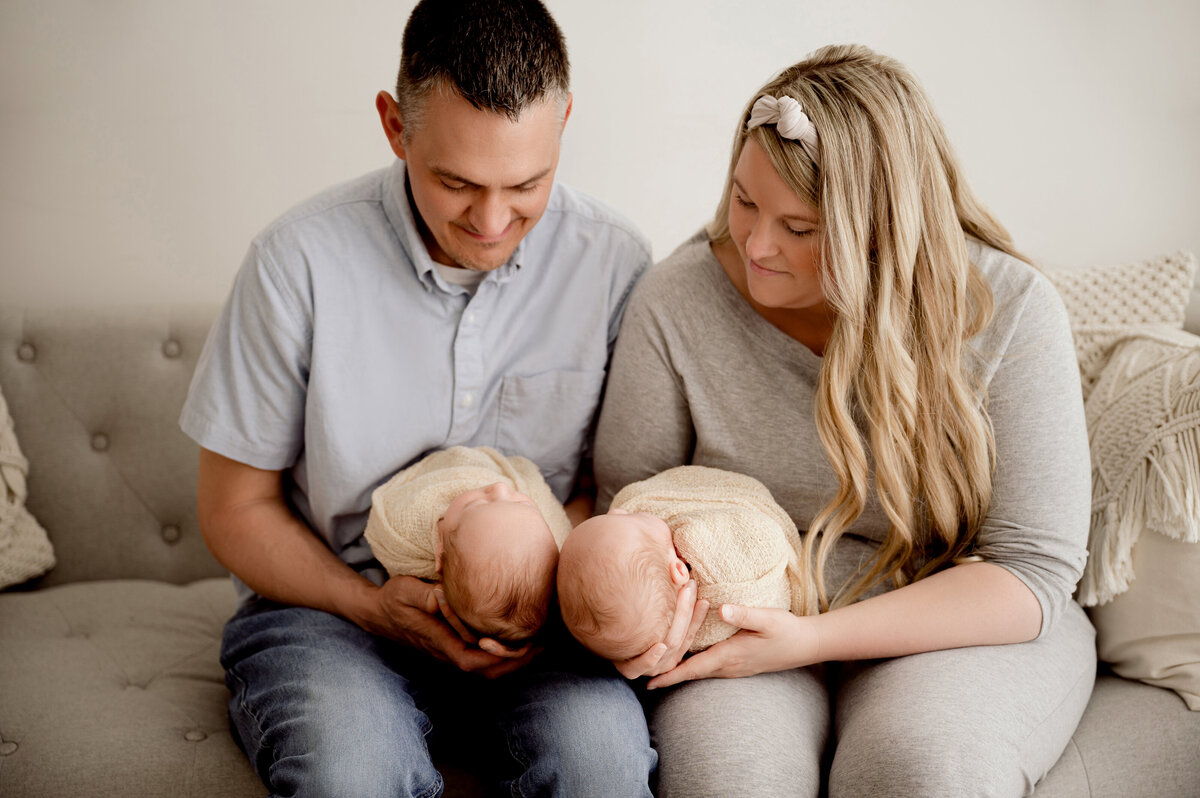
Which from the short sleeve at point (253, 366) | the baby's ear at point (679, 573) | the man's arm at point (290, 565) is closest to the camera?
the baby's ear at point (679, 573)

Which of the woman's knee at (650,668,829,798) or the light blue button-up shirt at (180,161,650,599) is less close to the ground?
the light blue button-up shirt at (180,161,650,599)

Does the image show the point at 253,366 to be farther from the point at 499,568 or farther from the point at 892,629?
the point at 892,629

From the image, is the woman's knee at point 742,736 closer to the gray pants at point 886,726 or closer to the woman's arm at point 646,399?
the gray pants at point 886,726

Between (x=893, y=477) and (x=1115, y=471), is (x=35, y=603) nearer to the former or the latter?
(x=893, y=477)

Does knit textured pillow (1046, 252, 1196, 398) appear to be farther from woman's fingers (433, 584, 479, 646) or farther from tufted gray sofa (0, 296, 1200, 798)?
woman's fingers (433, 584, 479, 646)

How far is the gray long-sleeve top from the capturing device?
1.41 metres

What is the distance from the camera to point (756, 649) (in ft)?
4.36

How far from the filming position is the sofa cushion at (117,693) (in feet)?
4.48

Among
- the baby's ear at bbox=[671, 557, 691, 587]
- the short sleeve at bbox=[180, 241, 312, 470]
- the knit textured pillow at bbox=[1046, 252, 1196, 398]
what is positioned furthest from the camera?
the knit textured pillow at bbox=[1046, 252, 1196, 398]

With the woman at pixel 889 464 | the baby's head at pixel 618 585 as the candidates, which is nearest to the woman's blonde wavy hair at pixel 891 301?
the woman at pixel 889 464

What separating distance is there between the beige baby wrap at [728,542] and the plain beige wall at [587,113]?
1019mm

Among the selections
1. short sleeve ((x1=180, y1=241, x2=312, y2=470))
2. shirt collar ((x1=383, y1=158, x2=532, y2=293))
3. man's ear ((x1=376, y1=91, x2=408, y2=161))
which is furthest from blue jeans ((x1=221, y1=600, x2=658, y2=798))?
man's ear ((x1=376, y1=91, x2=408, y2=161))

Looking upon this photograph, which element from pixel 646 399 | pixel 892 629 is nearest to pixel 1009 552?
pixel 892 629

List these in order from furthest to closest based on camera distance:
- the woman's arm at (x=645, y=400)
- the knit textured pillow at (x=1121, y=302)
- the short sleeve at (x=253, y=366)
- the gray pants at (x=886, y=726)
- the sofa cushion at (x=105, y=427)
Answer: the sofa cushion at (x=105, y=427), the knit textured pillow at (x=1121, y=302), the woman's arm at (x=645, y=400), the short sleeve at (x=253, y=366), the gray pants at (x=886, y=726)
